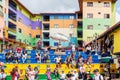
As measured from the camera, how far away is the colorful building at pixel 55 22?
6362 centimetres

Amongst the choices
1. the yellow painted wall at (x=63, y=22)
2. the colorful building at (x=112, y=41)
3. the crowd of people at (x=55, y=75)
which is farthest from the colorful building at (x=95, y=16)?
the crowd of people at (x=55, y=75)

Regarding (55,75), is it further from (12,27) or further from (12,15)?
(12,15)

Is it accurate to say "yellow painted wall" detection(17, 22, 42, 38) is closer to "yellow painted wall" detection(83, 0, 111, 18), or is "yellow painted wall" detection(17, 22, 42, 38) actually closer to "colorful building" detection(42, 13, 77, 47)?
"colorful building" detection(42, 13, 77, 47)

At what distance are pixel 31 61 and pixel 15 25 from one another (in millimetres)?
31108

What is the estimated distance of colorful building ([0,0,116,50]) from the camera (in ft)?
209

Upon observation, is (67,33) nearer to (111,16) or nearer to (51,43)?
(51,43)

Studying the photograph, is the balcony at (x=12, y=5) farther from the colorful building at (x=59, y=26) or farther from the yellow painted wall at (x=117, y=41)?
the yellow painted wall at (x=117, y=41)

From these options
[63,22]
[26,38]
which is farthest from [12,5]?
[63,22]

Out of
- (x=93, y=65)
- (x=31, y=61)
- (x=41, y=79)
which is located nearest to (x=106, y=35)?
(x=93, y=65)

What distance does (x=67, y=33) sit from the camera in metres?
76.1

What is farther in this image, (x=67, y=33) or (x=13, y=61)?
(x=67, y=33)

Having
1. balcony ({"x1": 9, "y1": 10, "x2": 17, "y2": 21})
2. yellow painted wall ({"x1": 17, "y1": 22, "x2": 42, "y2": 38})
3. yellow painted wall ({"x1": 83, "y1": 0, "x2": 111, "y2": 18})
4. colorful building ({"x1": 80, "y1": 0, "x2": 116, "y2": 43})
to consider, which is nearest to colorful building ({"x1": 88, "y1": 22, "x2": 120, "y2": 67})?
balcony ({"x1": 9, "y1": 10, "x2": 17, "y2": 21})

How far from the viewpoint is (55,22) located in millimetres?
77688

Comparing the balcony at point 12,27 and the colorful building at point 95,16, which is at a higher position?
the colorful building at point 95,16
